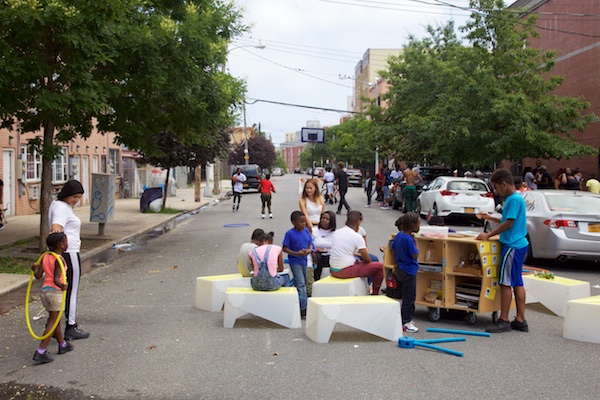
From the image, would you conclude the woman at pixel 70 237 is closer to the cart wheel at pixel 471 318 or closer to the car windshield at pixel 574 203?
the cart wheel at pixel 471 318

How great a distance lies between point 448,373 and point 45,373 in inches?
141

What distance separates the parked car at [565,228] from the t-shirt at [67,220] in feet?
26.3

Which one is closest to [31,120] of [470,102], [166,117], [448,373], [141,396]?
[166,117]

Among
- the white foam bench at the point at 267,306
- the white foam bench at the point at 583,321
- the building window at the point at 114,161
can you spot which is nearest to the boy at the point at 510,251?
the white foam bench at the point at 583,321

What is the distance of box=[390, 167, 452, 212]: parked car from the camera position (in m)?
24.0

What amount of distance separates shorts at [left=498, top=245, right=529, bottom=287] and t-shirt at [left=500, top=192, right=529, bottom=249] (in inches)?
2.7

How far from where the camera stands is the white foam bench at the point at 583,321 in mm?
6566

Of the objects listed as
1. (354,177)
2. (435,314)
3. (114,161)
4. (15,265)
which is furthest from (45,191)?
(354,177)

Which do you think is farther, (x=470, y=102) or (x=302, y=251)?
(x=470, y=102)

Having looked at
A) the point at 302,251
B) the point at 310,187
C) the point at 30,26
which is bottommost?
the point at 302,251

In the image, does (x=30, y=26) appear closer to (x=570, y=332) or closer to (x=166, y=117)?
(x=166, y=117)

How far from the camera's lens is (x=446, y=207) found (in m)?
18.7

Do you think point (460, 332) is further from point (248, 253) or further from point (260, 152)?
point (260, 152)

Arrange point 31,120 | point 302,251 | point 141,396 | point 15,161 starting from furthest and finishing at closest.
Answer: point 15,161 → point 31,120 → point 302,251 → point 141,396
